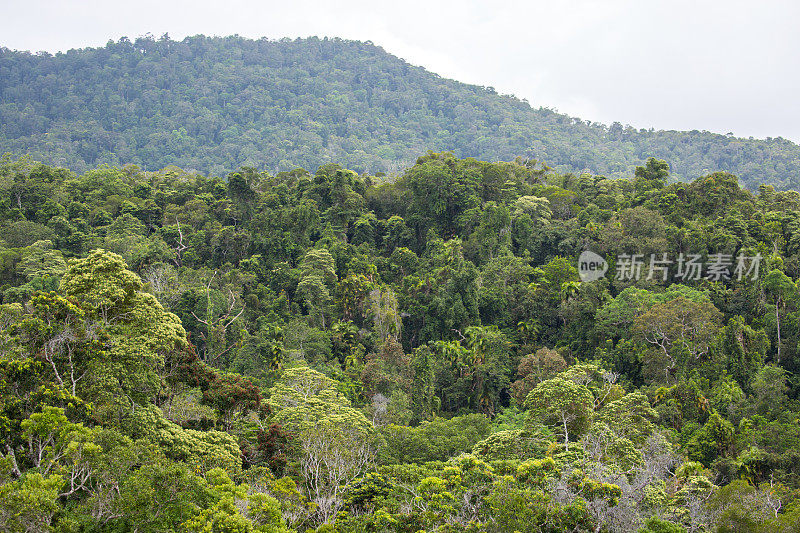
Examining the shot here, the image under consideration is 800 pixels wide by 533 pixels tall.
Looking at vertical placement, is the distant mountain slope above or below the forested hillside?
above

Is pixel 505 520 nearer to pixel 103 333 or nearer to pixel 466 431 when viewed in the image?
pixel 466 431

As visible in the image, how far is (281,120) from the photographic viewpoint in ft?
311

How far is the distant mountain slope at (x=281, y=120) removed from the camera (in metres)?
80.9

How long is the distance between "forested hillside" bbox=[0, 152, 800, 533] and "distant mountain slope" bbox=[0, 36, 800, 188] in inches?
1531

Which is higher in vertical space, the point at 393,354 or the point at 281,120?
the point at 281,120

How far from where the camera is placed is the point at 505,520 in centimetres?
1151

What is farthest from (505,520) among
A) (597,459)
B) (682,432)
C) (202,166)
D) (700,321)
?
(202,166)

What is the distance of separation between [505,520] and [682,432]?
12.5 metres

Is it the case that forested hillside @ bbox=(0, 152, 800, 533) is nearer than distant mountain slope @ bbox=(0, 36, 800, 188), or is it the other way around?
forested hillside @ bbox=(0, 152, 800, 533)

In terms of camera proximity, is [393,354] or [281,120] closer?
[393,354]

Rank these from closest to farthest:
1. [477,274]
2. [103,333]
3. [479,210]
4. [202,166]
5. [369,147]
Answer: [103,333] → [477,274] → [479,210] → [202,166] → [369,147]

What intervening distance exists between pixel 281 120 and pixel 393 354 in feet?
245

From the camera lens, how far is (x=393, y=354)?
90.3ft

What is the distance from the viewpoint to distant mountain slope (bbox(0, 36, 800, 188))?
8088 cm
